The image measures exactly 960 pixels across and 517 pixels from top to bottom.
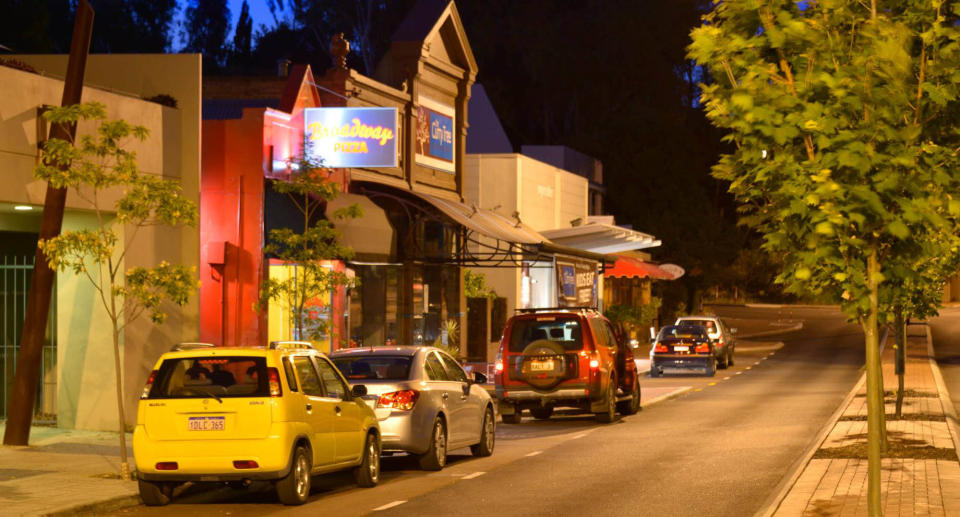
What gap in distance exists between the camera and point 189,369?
1433 centimetres

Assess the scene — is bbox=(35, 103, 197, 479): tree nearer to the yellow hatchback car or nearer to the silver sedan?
the yellow hatchback car

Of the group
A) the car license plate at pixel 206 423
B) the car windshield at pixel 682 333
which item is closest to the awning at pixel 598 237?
the car windshield at pixel 682 333

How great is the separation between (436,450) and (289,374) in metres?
3.76

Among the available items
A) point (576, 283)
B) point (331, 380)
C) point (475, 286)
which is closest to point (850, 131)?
point (331, 380)

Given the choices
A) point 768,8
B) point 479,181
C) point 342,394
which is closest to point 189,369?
point 342,394

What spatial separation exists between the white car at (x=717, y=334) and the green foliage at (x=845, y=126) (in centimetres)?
3288

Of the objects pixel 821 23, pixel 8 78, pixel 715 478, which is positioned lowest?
pixel 715 478

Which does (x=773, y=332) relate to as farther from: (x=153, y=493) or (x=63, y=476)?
(x=153, y=493)

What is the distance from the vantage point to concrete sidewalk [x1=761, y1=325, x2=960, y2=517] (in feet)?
42.3

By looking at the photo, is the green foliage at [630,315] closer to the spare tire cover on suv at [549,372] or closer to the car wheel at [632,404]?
the car wheel at [632,404]

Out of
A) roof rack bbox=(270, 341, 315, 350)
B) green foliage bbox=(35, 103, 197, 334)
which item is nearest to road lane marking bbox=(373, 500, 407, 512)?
roof rack bbox=(270, 341, 315, 350)

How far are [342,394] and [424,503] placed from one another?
1.95m

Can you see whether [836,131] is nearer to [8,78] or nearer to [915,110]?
[915,110]

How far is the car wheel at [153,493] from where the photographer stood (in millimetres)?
14055
